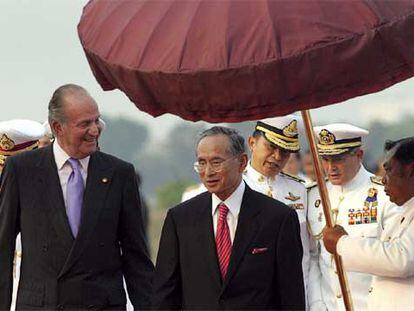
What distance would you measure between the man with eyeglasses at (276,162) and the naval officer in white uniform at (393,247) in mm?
1841

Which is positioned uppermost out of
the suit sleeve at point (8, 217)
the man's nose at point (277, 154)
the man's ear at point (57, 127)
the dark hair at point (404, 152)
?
the man's ear at point (57, 127)

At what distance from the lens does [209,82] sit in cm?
486

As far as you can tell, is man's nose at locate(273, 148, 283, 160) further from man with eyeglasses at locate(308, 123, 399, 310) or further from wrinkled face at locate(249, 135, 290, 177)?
man with eyeglasses at locate(308, 123, 399, 310)

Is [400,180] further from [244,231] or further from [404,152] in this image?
[244,231]

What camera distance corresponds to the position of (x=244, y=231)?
634 cm

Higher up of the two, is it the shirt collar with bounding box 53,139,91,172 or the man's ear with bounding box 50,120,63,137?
the man's ear with bounding box 50,120,63,137

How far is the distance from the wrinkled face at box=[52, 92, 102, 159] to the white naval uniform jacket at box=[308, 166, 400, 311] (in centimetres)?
222

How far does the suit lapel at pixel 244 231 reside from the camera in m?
6.27

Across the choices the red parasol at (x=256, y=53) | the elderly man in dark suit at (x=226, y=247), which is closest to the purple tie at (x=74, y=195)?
the elderly man in dark suit at (x=226, y=247)

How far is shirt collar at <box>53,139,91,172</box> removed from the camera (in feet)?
22.0

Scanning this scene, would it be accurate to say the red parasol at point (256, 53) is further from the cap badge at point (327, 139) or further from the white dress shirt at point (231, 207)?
the cap badge at point (327, 139)

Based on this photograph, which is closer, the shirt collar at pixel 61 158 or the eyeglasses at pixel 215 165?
the eyeglasses at pixel 215 165

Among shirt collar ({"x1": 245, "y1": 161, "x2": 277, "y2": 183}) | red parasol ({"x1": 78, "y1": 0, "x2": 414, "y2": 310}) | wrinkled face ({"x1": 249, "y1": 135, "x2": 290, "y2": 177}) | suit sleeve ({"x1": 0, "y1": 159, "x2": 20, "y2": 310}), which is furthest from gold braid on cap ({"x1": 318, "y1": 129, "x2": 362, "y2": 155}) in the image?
red parasol ({"x1": 78, "y1": 0, "x2": 414, "y2": 310})

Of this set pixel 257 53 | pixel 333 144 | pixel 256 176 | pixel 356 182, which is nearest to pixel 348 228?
pixel 356 182
